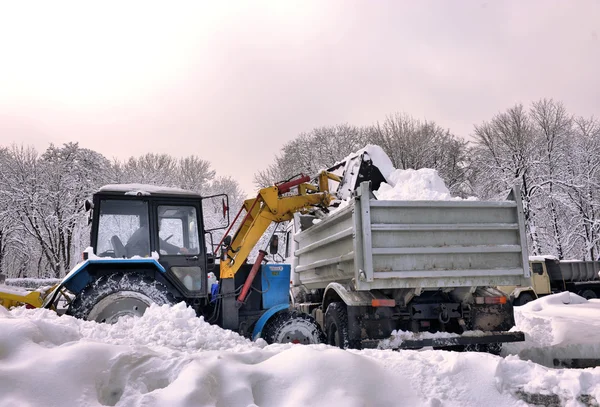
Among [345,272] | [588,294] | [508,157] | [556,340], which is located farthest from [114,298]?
[508,157]

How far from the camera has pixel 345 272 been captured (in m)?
6.34

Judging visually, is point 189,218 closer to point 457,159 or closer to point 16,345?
point 16,345

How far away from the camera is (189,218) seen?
667 cm

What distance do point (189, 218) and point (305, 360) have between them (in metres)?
3.96

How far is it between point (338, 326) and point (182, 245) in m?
2.44

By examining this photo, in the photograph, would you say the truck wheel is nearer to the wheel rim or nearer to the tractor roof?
the tractor roof

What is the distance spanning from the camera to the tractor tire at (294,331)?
20.8 feet

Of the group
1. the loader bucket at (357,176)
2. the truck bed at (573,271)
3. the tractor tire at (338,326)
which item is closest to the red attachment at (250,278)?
the tractor tire at (338,326)

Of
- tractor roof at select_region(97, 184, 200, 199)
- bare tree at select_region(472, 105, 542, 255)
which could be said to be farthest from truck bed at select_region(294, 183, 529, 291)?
bare tree at select_region(472, 105, 542, 255)

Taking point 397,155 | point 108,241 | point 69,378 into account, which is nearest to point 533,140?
point 397,155

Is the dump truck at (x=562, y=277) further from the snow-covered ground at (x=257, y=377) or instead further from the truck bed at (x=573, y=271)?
the snow-covered ground at (x=257, y=377)

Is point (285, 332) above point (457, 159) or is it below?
below

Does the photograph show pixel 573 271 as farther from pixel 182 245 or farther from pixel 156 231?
pixel 156 231

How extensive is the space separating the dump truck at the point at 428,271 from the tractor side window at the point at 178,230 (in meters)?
2.11
